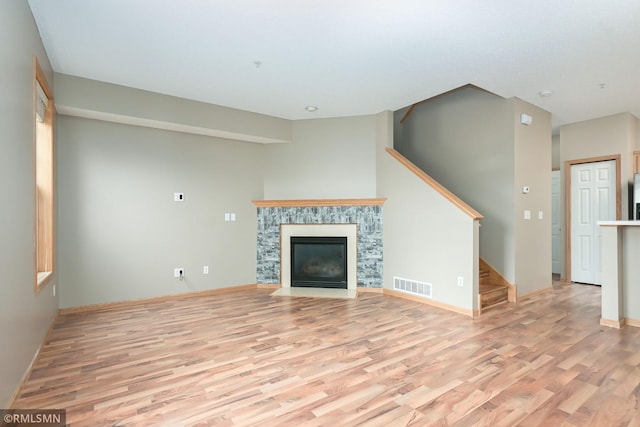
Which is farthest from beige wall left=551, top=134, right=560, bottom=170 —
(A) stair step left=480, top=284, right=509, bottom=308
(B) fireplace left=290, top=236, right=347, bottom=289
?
(B) fireplace left=290, top=236, right=347, bottom=289

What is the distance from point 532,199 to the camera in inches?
193

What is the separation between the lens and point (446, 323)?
3703 mm

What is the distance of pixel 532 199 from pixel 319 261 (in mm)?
3244

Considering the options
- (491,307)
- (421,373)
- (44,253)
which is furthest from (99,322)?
(491,307)

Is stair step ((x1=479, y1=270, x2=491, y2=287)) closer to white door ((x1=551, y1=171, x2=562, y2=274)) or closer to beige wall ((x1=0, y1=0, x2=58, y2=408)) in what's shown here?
white door ((x1=551, y1=171, x2=562, y2=274))

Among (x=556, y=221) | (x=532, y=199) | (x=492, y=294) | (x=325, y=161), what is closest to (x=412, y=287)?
(x=492, y=294)

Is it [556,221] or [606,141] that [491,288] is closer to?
[556,221]

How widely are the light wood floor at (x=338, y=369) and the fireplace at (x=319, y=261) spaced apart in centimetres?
128

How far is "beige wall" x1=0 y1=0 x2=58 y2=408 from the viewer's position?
201 centimetres

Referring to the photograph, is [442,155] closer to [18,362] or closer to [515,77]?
[515,77]

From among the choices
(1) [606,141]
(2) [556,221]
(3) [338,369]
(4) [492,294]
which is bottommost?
(3) [338,369]

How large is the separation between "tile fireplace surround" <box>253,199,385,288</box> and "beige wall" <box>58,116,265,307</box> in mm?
188

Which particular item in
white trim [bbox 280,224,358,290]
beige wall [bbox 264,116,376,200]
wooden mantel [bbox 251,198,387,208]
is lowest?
white trim [bbox 280,224,358,290]

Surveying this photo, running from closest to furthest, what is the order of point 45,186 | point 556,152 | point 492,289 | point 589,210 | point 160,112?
point 45,186 < point 160,112 < point 492,289 < point 589,210 < point 556,152
